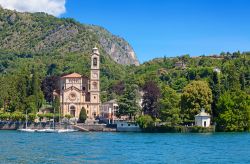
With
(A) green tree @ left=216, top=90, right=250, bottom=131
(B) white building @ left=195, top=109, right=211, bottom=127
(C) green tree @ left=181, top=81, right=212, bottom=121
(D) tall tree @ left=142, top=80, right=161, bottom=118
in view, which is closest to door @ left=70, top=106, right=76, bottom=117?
(D) tall tree @ left=142, top=80, right=161, bottom=118

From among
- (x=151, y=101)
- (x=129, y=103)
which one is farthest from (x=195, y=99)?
(x=129, y=103)

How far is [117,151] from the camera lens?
57.2 meters

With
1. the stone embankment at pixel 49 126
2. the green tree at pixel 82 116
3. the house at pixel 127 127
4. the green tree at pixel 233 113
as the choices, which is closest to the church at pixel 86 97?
the green tree at pixel 82 116

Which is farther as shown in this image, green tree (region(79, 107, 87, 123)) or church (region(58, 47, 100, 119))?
church (region(58, 47, 100, 119))

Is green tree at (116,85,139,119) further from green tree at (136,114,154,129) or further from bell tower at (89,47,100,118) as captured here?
bell tower at (89,47,100,118)

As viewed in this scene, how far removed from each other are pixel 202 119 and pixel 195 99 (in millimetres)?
3576

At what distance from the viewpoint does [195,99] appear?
9862 cm

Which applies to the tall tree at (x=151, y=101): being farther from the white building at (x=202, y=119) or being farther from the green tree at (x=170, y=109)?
the white building at (x=202, y=119)

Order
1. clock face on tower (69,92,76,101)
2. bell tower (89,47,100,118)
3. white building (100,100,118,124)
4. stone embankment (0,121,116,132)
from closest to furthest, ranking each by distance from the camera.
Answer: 1. stone embankment (0,121,116,132)
2. bell tower (89,47,100,118)
3. clock face on tower (69,92,76,101)
4. white building (100,100,118,124)

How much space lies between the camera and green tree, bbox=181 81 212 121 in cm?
9831

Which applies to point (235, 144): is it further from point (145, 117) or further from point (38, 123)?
point (38, 123)

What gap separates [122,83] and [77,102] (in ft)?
136

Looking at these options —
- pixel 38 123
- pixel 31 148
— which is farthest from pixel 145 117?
pixel 31 148

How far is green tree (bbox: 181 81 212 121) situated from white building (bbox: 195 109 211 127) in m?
1.40
